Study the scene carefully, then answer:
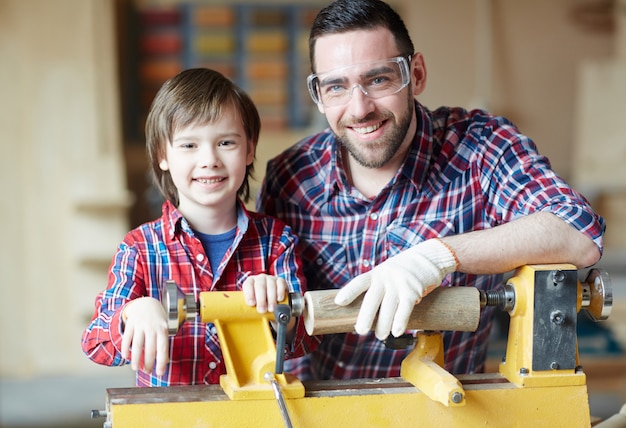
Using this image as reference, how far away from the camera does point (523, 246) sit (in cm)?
153

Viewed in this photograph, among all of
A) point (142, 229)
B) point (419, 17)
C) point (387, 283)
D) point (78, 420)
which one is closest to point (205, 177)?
point (142, 229)

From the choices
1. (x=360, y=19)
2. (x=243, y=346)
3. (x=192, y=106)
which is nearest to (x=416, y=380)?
(x=243, y=346)

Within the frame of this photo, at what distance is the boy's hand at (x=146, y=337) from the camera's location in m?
1.34

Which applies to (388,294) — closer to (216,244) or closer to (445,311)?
(445,311)

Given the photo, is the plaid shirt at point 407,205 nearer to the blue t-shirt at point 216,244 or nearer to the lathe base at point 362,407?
the blue t-shirt at point 216,244

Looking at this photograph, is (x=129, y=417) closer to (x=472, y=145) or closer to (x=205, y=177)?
(x=205, y=177)

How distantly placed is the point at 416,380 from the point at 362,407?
0.12 meters

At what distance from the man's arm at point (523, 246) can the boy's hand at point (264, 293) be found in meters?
0.37

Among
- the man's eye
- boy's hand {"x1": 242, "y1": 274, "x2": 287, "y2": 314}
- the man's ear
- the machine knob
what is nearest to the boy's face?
the man's eye

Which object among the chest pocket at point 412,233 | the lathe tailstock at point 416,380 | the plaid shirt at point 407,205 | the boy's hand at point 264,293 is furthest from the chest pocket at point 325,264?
the boy's hand at point 264,293

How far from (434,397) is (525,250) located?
0.35m

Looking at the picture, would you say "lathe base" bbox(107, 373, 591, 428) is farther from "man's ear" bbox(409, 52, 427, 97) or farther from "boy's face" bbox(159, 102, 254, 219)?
"man's ear" bbox(409, 52, 427, 97)

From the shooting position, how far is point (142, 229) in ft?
5.65

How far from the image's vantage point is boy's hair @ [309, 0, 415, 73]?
5.88 ft
